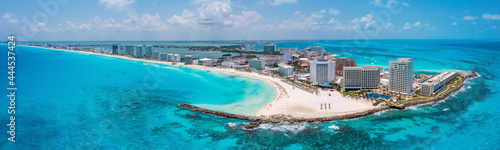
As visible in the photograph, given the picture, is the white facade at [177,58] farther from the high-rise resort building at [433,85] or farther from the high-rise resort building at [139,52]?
the high-rise resort building at [433,85]

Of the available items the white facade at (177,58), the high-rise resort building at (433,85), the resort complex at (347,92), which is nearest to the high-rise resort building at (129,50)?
the white facade at (177,58)

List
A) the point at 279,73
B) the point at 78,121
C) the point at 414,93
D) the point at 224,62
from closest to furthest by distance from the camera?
the point at 78,121
the point at 414,93
the point at 279,73
the point at 224,62

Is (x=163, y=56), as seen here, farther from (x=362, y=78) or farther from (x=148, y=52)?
(x=362, y=78)

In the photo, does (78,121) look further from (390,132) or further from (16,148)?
(390,132)

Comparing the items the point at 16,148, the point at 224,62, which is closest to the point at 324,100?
the point at 16,148

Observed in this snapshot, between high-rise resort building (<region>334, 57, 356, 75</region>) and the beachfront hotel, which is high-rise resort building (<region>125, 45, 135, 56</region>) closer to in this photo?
the beachfront hotel

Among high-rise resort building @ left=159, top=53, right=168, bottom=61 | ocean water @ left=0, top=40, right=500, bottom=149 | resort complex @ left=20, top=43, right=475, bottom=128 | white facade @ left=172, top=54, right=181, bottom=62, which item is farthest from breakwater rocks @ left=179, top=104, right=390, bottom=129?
high-rise resort building @ left=159, top=53, right=168, bottom=61
